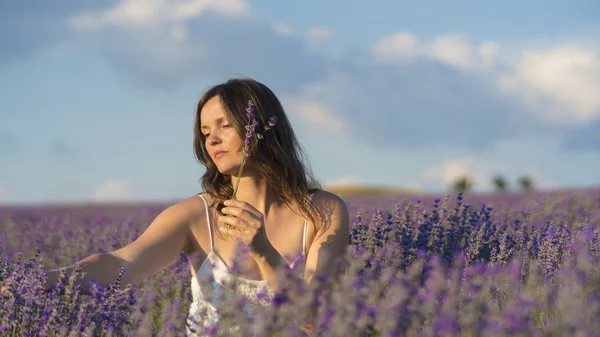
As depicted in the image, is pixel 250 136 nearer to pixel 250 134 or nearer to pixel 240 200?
pixel 250 134

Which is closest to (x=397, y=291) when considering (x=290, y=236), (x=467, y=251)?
(x=290, y=236)

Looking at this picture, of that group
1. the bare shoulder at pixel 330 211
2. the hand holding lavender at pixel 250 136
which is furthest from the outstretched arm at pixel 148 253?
the bare shoulder at pixel 330 211

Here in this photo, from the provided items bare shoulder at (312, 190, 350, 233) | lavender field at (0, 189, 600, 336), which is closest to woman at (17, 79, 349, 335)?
bare shoulder at (312, 190, 350, 233)

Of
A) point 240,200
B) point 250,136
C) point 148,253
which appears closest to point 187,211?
point 148,253

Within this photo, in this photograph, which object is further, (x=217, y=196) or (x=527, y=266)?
(x=527, y=266)

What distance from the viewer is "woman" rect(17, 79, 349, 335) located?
2719mm

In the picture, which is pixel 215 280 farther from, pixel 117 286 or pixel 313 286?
pixel 313 286

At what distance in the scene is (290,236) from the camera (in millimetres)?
2889

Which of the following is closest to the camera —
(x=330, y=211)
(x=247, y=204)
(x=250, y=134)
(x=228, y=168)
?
(x=247, y=204)

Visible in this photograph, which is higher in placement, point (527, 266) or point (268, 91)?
point (268, 91)

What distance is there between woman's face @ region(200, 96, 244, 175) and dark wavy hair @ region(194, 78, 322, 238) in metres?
0.03

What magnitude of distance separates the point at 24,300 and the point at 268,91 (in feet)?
4.17

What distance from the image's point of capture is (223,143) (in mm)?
2744

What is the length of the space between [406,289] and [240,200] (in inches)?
39.9
